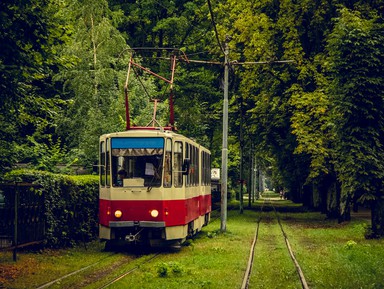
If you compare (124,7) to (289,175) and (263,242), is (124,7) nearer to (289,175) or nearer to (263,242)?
(289,175)

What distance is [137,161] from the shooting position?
1842 cm

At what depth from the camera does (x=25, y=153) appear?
22.2 m

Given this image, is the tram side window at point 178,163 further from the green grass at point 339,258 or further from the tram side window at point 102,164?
the green grass at point 339,258

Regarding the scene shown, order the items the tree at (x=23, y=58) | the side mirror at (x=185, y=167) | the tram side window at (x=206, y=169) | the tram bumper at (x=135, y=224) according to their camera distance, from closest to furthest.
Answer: the tree at (x=23, y=58), the tram bumper at (x=135, y=224), the side mirror at (x=185, y=167), the tram side window at (x=206, y=169)

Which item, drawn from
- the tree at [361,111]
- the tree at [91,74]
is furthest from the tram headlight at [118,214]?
the tree at [91,74]

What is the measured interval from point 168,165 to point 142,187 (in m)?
0.90

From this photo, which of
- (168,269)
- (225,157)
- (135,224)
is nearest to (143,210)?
(135,224)

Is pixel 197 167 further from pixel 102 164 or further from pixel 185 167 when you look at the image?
pixel 102 164

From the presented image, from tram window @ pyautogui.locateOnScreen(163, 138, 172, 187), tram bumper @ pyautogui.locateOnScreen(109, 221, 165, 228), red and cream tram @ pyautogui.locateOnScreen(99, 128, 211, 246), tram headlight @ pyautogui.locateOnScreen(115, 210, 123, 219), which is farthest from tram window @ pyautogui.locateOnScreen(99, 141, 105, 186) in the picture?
tram window @ pyautogui.locateOnScreen(163, 138, 172, 187)

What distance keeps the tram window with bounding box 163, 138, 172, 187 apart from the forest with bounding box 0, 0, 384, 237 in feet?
9.14

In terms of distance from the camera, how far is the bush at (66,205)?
1788cm

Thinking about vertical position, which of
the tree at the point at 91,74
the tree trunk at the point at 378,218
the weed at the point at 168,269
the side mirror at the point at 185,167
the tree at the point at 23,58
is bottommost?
the weed at the point at 168,269

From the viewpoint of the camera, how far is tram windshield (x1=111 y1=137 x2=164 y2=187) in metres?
18.4

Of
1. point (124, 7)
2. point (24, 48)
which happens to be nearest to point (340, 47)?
point (24, 48)
